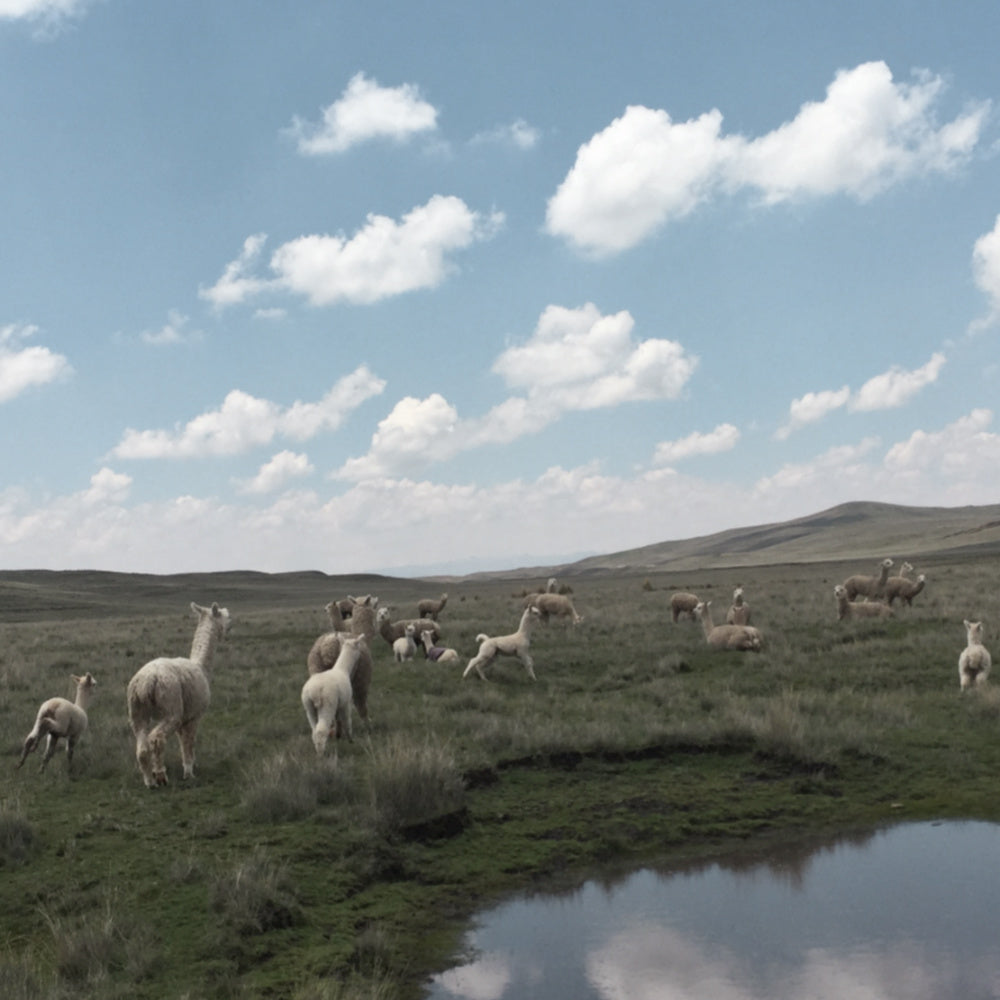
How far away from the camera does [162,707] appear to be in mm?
10133

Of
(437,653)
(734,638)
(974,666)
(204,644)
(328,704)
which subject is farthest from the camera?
(734,638)

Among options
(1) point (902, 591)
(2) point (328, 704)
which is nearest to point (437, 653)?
(2) point (328, 704)

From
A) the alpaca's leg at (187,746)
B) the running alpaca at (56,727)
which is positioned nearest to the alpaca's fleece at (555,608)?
the running alpaca at (56,727)

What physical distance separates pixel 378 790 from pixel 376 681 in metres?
7.99

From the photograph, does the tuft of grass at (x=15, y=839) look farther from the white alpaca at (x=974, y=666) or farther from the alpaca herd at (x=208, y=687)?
the white alpaca at (x=974, y=666)

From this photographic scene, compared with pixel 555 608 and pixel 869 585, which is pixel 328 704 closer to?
pixel 555 608

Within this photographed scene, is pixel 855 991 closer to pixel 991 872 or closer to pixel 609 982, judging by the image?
pixel 609 982

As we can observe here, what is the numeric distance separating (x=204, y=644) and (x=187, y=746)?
1.56 m

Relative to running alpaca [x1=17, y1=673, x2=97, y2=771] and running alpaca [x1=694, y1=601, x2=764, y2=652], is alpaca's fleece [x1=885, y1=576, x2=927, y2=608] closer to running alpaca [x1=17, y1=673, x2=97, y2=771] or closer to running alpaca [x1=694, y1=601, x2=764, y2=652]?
running alpaca [x1=694, y1=601, x2=764, y2=652]

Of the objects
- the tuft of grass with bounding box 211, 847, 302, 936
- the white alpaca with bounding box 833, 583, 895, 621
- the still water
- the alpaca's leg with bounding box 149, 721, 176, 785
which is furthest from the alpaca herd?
the white alpaca with bounding box 833, 583, 895, 621

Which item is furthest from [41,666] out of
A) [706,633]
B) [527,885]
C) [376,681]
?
[527,885]

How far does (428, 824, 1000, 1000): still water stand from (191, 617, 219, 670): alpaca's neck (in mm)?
5820

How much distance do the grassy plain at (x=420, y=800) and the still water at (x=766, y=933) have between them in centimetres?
48

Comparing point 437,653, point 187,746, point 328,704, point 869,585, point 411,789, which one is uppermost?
point 328,704
